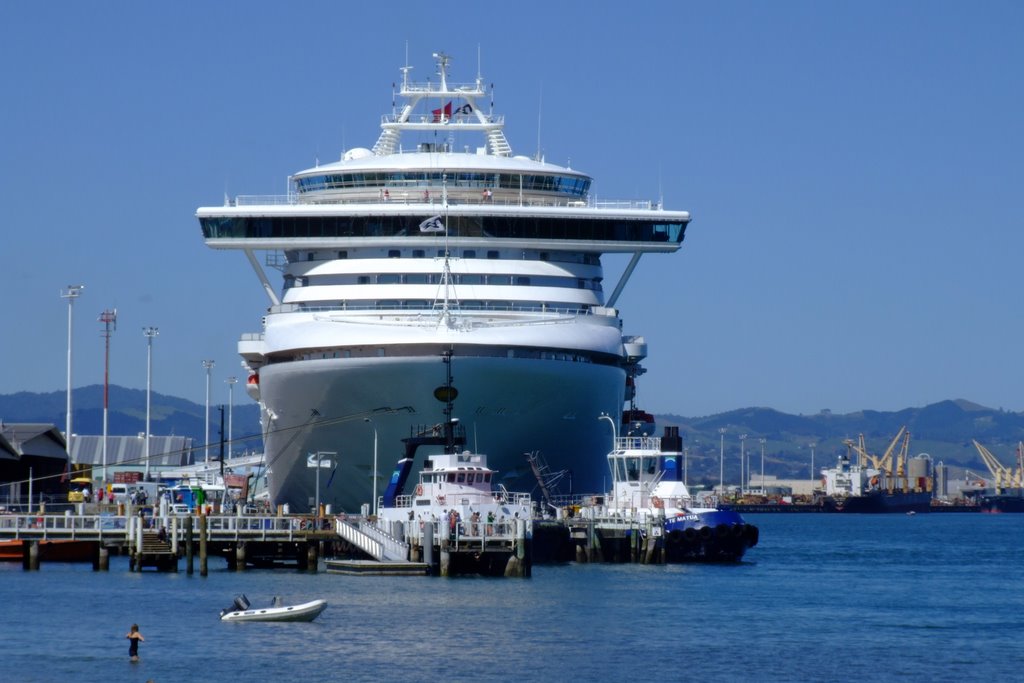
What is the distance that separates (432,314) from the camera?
73875 millimetres

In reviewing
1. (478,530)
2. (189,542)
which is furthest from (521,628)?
(189,542)

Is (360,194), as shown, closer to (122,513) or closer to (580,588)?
(122,513)

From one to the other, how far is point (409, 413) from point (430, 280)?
18.6 feet

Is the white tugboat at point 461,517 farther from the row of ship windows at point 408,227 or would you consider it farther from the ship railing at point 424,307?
the row of ship windows at point 408,227

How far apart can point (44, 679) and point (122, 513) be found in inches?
1450

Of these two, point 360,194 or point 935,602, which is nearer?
point 935,602

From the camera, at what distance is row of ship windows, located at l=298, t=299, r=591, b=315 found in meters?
75.5

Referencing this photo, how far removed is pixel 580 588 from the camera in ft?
214

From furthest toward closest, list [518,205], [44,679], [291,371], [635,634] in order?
1. [518,205]
2. [291,371]
3. [635,634]
4. [44,679]

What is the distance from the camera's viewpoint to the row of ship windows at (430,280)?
3002 inches

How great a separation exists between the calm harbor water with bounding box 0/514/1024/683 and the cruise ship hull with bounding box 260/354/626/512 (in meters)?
4.89

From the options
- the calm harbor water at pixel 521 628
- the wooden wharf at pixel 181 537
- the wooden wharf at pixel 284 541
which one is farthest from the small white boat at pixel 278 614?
the wooden wharf at pixel 181 537

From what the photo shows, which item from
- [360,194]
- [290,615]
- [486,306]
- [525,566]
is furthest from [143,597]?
[360,194]

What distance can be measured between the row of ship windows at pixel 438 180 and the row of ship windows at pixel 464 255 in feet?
12.9
